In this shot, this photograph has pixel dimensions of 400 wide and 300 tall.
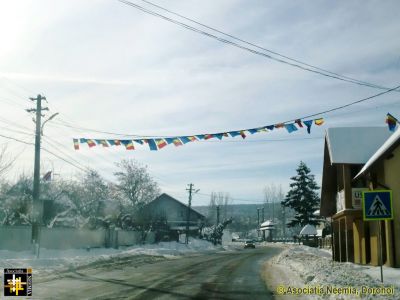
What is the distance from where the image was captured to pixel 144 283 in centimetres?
1648

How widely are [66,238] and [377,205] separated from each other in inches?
1140

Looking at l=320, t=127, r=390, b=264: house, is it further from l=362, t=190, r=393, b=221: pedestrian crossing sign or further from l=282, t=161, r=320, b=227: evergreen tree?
l=282, t=161, r=320, b=227: evergreen tree

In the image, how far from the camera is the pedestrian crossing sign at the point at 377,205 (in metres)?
13.9

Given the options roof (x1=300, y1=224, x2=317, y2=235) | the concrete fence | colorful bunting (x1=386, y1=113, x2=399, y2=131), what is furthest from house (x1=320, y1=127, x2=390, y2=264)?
roof (x1=300, y1=224, x2=317, y2=235)

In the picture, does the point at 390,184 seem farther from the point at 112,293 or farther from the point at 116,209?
the point at 116,209

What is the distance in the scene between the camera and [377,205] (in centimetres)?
1403

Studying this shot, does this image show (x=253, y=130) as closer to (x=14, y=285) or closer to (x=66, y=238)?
(x=14, y=285)

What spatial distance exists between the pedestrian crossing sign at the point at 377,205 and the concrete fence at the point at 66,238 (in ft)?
81.3

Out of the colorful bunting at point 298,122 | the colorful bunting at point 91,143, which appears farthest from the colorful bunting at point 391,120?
the colorful bunting at point 91,143

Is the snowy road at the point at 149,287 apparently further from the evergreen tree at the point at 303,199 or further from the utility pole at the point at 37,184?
the evergreen tree at the point at 303,199

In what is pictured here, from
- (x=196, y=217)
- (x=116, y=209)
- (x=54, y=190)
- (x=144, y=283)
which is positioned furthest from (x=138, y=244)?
(x=144, y=283)

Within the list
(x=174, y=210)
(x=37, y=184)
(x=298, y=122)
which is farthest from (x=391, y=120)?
(x=174, y=210)

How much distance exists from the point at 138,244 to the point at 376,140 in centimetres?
3373

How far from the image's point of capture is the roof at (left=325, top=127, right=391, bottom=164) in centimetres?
2698
